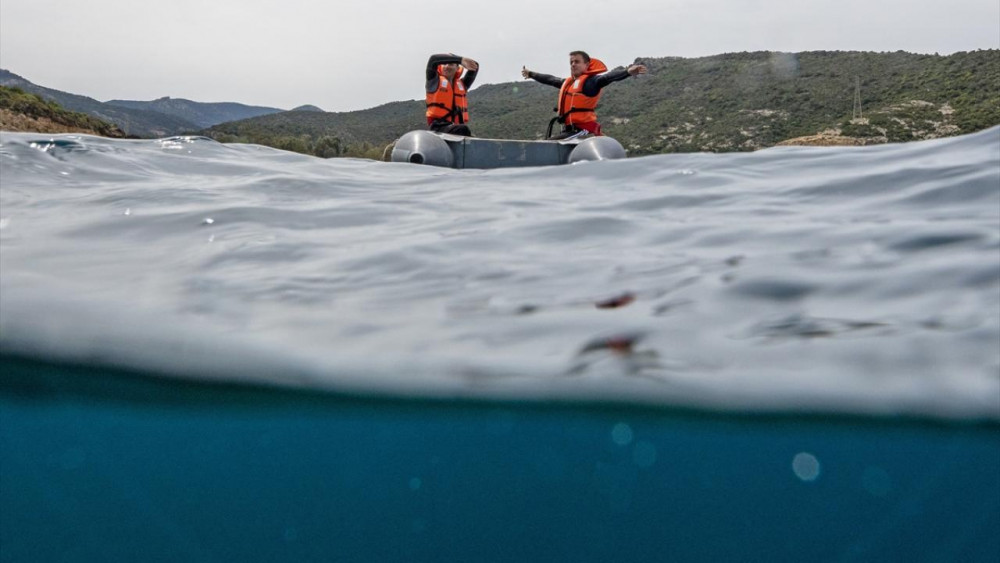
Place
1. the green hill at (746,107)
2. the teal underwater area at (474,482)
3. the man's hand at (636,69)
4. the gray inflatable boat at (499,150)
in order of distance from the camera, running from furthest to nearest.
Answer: the green hill at (746,107) < the man's hand at (636,69) < the gray inflatable boat at (499,150) < the teal underwater area at (474,482)

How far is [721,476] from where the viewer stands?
117 inches

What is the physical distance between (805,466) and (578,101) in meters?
13.9

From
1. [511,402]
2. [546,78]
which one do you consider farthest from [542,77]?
[511,402]

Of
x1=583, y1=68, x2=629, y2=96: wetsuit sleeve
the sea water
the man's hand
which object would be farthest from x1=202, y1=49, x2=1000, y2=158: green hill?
the sea water

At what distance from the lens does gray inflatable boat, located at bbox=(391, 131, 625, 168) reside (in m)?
12.9

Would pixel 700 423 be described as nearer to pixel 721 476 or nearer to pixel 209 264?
pixel 721 476

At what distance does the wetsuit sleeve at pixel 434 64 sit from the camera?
1653 centimetres

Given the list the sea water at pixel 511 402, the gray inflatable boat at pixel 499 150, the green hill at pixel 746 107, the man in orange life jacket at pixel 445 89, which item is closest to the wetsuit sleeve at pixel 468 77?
the man in orange life jacket at pixel 445 89

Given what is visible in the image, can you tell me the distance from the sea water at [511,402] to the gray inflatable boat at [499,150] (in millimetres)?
9057

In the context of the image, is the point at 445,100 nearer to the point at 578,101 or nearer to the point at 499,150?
the point at 578,101

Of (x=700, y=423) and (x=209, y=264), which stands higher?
(x=209, y=264)

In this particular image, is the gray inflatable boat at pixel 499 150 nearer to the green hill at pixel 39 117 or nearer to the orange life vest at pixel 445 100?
the orange life vest at pixel 445 100

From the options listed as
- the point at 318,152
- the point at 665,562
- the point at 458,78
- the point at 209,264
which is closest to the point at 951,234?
the point at 665,562

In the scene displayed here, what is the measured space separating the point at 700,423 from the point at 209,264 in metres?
2.50
